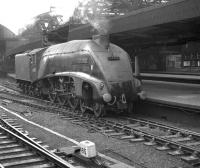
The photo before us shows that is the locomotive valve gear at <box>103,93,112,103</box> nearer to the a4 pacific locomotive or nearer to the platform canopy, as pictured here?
the a4 pacific locomotive

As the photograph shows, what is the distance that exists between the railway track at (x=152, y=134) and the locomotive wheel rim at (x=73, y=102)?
0.85 m

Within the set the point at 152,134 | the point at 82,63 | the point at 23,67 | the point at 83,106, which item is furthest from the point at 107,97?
the point at 23,67

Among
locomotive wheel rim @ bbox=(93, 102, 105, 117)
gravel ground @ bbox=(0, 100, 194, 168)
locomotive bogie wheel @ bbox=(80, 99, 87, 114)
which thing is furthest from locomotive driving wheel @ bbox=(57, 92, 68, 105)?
gravel ground @ bbox=(0, 100, 194, 168)

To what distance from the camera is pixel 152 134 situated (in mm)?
8820

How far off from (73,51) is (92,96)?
2573 mm

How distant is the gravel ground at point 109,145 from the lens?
666 cm

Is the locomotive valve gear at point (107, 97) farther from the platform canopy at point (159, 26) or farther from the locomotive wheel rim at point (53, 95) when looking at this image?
the locomotive wheel rim at point (53, 95)

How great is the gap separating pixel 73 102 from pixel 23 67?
7552 millimetres

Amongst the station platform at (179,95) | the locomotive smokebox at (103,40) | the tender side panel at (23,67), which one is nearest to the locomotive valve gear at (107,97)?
the station platform at (179,95)

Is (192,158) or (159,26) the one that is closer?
(192,158)

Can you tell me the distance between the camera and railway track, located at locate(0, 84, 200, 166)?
7143mm

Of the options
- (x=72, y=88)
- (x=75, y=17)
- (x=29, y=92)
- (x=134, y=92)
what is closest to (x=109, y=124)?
(x=134, y=92)

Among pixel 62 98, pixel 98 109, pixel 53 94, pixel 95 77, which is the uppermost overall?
pixel 95 77

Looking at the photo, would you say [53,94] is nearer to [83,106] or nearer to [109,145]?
[83,106]
